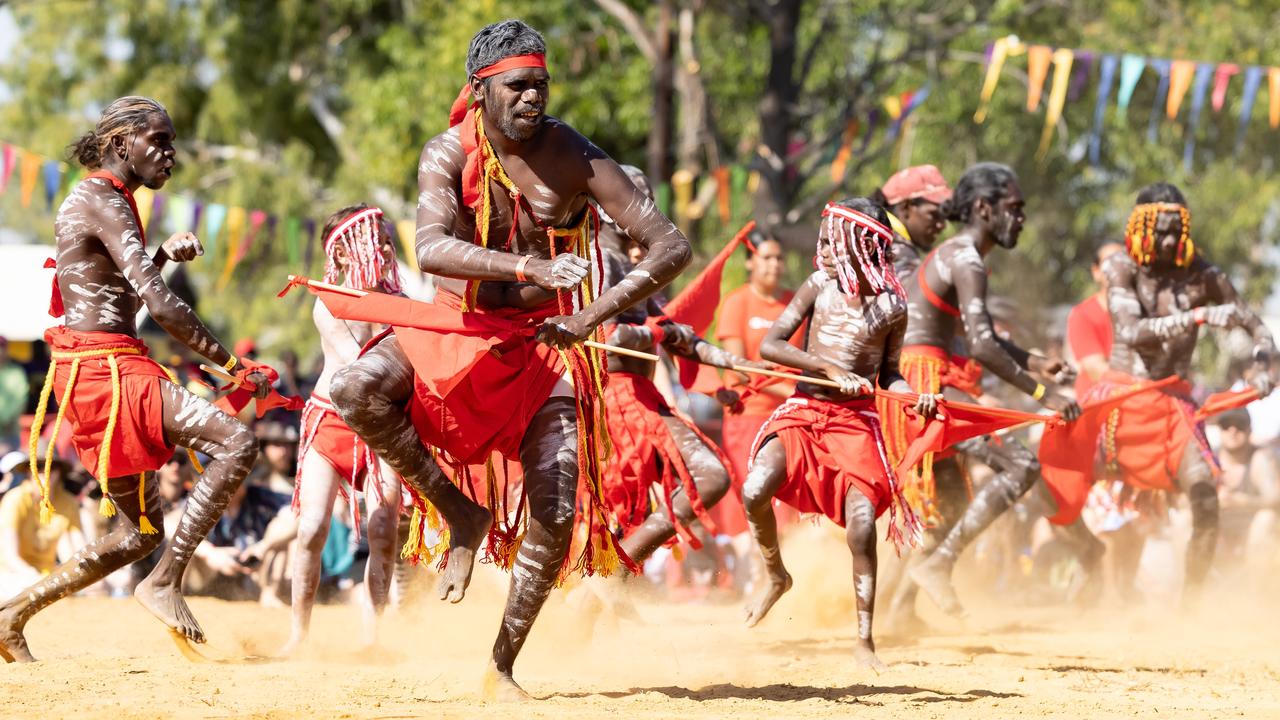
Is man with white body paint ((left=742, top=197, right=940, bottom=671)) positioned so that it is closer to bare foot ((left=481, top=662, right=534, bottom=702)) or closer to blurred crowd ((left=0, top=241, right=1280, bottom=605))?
blurred crowd ((left=0, top=241, right=1280, bottom=605))

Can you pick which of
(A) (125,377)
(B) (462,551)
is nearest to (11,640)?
(A) (125,377)

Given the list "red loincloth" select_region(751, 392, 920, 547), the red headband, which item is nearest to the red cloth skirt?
"red loincloth" select_region(751, 392, 920, 547)

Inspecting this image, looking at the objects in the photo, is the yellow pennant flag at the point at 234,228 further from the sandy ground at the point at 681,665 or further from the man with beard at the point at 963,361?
the man with beard at the point at 963,361

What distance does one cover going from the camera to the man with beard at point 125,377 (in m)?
6.10

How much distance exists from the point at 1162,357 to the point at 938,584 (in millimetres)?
1852

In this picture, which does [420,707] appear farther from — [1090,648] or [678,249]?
[1090,648]

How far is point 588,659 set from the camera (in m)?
6.98

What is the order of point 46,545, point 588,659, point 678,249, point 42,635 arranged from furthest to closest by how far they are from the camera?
point 46,545 → point 42,635 → point 588,659 → point 678,249

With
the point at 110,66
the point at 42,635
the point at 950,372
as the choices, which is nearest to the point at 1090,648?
the point at 950,372

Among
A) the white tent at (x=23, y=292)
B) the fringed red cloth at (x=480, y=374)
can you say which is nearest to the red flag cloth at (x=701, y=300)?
the fringed red cloth at (x=480, y=374)

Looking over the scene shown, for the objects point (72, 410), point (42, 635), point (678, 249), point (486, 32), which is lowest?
point (42, 635)

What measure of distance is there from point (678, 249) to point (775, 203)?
40.1 ft

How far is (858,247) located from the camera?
698 cm

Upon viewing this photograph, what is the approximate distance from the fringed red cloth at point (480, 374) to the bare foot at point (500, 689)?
45 centimetres
